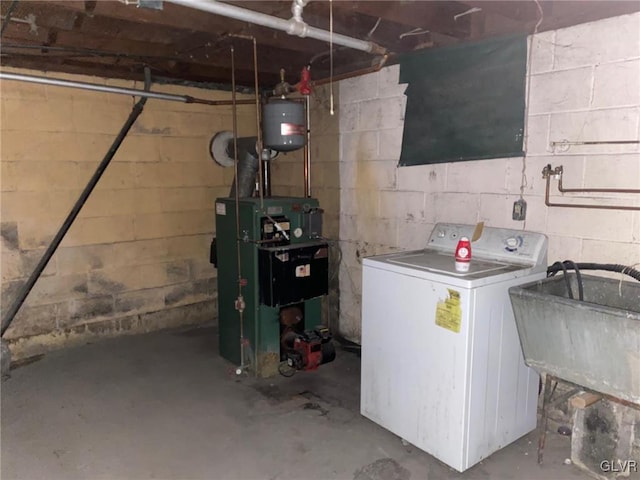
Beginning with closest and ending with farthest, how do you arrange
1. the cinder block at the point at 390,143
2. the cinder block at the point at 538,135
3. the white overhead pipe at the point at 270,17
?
the white overhead pipe at the point at 270,17, the cinder block at the point at 538,135, the cinder block at the point at 390,143

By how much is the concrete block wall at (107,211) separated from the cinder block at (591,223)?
9.33 ft

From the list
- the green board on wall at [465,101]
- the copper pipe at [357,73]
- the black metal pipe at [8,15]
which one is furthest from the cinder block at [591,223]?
the black metal pipe at [8,15]

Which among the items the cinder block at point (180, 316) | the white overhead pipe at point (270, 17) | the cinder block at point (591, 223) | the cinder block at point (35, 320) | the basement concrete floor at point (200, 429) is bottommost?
the basement concrete floor at point (200, 429)

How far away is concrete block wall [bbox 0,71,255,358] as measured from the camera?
326 centimetres

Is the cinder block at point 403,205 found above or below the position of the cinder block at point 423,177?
below

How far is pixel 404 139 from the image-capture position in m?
3.01

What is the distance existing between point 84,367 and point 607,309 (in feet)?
10.2

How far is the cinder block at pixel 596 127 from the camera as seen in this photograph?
2061mm

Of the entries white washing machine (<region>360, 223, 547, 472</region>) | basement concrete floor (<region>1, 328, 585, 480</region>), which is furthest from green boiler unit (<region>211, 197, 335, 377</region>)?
white washing machine (<region>360, 223, 547, 472</region>)

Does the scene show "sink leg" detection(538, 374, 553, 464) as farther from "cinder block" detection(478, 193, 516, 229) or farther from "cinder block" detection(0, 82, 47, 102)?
"cinder block" detection(0, 82, 47, 102)

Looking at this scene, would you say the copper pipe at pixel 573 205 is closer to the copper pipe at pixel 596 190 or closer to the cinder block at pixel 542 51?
the copper pipe at pixel 596 190

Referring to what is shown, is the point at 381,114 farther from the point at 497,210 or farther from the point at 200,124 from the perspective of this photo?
the point at 200,124

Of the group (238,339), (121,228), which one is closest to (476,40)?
(238,339)

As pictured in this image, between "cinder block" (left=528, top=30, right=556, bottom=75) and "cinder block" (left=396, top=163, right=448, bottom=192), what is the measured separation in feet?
2.34
